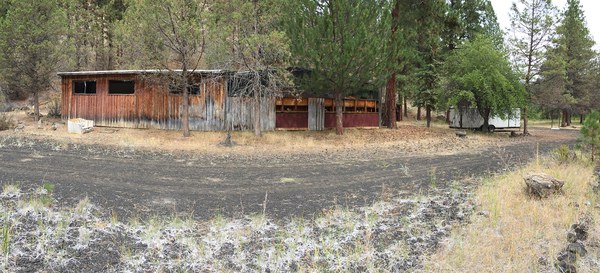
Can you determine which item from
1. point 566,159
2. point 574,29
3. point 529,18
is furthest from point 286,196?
point 574,29

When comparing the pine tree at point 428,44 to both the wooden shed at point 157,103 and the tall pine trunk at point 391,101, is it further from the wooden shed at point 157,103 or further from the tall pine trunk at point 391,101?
the wooden shed at point 157,103

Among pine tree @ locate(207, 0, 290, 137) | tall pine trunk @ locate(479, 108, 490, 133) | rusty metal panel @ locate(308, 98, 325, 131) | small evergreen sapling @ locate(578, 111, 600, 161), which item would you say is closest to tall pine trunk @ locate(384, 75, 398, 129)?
rusty metal panel @ locate(308, 98, 325, 131)

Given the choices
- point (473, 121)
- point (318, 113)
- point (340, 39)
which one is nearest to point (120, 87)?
point (318, 113)

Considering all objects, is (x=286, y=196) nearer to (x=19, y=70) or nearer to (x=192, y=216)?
(x=192, y=216)

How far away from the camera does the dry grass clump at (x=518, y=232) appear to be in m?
4.59

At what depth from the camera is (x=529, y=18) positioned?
25078 mm

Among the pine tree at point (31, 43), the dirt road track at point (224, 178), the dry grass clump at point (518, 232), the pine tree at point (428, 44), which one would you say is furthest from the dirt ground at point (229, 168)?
the pine tree at point (428, 44)

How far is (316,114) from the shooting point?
23078 millimetres

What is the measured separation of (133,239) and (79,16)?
3357 centimetres

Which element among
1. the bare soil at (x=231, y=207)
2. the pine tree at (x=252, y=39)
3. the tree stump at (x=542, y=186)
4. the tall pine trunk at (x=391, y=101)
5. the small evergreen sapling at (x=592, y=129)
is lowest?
the bare soil at (x=231, y=207)

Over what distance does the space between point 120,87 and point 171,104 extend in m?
3.79

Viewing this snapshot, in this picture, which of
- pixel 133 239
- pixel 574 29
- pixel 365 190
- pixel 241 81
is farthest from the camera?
pixel 574 29

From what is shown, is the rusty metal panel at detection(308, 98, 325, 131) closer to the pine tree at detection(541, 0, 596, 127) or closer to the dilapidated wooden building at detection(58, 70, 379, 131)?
the dilapidated wooden building at detection(58, 70, 379, 131)

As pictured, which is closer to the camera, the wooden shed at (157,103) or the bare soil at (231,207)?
the bare soil at (231,207)
